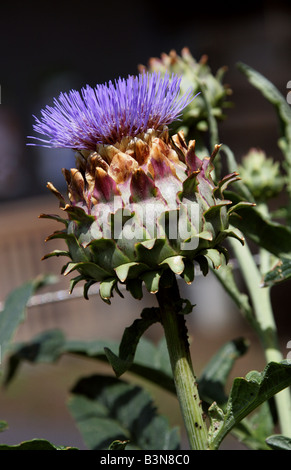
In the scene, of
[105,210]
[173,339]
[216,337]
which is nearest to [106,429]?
[173,339]

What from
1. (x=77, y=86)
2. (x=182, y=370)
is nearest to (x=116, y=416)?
(x=182, y=370)

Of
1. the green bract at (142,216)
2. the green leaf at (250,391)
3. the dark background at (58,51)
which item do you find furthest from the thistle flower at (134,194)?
the dark background at (58,51)

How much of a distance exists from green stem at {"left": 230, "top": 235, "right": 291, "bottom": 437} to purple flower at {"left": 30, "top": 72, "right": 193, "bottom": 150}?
1.03 ft

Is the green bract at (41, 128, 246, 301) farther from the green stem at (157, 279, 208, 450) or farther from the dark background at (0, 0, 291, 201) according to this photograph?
the dark background at (0, 0, 291, 201)

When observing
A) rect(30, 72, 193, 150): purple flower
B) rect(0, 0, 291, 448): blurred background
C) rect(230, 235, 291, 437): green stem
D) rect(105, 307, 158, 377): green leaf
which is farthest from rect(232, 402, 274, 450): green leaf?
rect(0, 0, 291, 448): blurred background

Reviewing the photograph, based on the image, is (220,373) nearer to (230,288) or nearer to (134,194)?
(230,288)

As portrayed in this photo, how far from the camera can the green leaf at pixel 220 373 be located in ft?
3.51

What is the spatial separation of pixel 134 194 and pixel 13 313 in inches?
17.2

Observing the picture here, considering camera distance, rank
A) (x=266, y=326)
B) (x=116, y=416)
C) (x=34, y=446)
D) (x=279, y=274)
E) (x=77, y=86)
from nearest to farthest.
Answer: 1. (x=34, y=446)
2. (x=279, y=274)
3. (x=266, y=326)
4. (x=116, y=416)
5. (x=77, y=86)

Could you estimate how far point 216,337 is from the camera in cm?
436

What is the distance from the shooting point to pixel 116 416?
1.17m

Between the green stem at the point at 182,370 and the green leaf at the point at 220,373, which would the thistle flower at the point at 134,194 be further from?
the green leaf at the point at 220,373

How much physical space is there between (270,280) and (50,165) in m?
4.65

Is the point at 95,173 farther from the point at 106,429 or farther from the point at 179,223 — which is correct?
the point at 106,429
